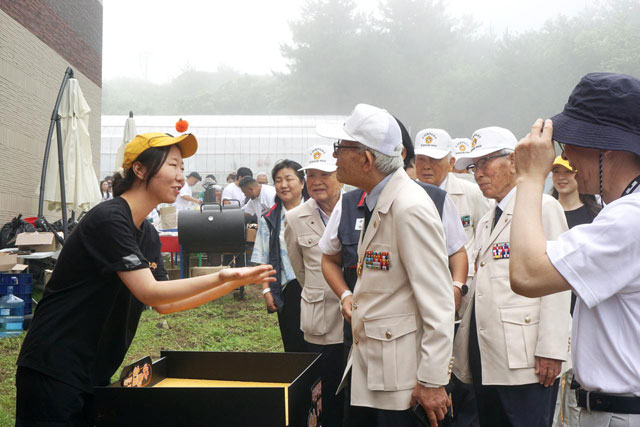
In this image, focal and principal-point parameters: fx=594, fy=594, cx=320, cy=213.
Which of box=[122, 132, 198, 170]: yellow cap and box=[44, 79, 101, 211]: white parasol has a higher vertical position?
box=[44, 79, 101, 211]: white parasol

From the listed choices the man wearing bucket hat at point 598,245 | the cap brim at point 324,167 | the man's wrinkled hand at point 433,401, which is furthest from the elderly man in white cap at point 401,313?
the cap brim at point 324,167

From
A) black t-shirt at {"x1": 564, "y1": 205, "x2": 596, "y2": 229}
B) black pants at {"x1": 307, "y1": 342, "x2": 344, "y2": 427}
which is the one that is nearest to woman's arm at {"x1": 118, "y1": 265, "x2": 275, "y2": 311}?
black pants at {"x1": 307, "y1": 342, "x2": 344, "y2": 427}

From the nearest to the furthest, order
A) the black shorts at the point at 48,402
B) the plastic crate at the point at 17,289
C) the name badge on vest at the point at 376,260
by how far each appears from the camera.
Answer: the black shorts at the point at 48,402 → the name badge on vest at the point at 376,260 → the plastic crate at the point at 17,289

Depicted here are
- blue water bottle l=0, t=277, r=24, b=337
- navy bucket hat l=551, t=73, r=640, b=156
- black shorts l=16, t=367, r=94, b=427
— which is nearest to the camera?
navy bucket hat l=551, t=73, r=640, b=156

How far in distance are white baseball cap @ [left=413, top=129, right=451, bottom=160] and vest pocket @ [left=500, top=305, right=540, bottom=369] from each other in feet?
7.02

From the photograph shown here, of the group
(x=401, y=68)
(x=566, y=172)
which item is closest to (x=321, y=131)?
(x=566, y=172)

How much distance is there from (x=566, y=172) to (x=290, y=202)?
2.24 metres

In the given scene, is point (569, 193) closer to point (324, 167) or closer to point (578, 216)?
point (578, 216)

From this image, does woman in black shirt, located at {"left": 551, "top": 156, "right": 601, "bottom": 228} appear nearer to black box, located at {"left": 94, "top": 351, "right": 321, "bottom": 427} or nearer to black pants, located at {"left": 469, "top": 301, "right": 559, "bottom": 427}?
black pants, located at {"left": 469, "top": 301, "right": 559, "bottom": 427}

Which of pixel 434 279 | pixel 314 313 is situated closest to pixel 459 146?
pixel 314 313

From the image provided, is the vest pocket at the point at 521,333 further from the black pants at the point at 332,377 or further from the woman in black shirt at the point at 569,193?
the woman in black shirt at the point at 569,193

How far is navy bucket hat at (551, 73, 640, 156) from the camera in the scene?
61.9 inches

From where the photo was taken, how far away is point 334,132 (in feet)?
9.31

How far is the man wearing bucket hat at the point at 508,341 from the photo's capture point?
2830mm
